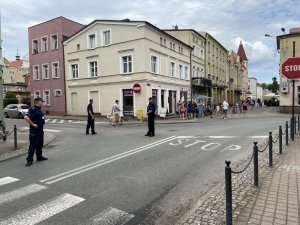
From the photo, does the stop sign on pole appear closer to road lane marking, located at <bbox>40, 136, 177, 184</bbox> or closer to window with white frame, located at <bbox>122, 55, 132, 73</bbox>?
road lane marking, located at <bbox>40, 136, 177, 184</bbox>

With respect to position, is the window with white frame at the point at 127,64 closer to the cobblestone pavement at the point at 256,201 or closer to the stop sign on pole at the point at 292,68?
the stop sign on pole at the point at 292,68

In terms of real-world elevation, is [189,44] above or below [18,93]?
Result: above

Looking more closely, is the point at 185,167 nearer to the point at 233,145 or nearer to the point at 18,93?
the point at 233,145

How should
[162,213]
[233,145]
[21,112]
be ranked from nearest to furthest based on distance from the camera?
[162,213] → [233,145] → [21,112]

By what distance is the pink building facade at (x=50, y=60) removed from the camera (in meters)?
35.6

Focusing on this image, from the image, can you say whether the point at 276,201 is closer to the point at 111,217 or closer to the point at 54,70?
the point at 111,217

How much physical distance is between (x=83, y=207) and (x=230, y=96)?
212 feet

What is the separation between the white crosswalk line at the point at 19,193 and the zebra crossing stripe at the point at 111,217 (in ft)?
6.51

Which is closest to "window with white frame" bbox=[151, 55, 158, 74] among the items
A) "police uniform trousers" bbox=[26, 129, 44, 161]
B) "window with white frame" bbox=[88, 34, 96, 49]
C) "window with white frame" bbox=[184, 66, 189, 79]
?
"window with white frame" bbox=[88, 34, 96, 49]

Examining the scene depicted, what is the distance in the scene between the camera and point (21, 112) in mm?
31531

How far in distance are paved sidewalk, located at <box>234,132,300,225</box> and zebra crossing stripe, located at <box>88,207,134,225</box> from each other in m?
1.69

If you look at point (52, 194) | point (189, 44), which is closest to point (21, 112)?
point (189, 44)

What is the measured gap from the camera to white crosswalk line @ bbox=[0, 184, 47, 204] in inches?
234

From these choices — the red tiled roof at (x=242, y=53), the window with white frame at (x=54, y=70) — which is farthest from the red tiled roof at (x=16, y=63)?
the red tiled roof at (x=242, y=53)
